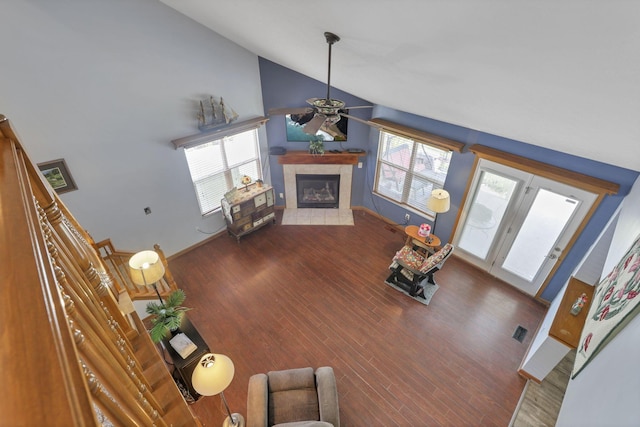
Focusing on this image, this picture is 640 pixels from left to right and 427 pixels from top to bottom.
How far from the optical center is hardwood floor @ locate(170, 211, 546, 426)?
352 cm

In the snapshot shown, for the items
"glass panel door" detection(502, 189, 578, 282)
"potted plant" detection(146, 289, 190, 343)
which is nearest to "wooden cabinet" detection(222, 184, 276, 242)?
"potted plant" detection(146, 289, 190, 343)

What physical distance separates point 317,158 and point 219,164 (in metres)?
1.95

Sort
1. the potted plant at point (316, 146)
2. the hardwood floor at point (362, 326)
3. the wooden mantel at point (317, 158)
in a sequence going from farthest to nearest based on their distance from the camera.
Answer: the wooden mantel at point (317, 158)
the potted plant at point (316, 146)
the hardwood floor at point (362, 326)

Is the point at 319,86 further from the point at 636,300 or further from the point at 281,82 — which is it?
the point at 636,300

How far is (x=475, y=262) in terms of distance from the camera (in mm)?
5328

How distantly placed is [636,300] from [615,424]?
728 millimetres

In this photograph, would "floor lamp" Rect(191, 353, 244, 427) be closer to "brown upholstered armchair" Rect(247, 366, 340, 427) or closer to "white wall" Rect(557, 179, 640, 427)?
"brown upholstered armchair" Rect(247, 366, 340, 427)

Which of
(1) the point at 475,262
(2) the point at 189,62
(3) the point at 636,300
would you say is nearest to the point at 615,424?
(3) the point at 636,300

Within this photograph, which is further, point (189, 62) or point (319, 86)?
point (319, 86)

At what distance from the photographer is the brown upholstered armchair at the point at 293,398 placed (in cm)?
279

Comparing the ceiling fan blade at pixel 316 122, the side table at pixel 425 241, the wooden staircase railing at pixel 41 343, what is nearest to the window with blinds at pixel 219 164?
the ceiling fan blade at pixel 316 122

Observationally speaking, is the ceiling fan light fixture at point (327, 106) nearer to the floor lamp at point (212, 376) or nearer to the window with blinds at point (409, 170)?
the floor lamp at point (212, 376)

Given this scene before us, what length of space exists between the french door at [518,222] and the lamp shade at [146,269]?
4.78 metres

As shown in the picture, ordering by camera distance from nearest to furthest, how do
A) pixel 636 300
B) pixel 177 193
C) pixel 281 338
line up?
1. pixel 636 300
2. pixel 281 338
3. pixel 177 193
